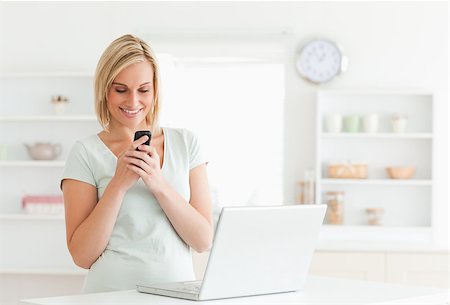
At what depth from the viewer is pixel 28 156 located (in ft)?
17.4

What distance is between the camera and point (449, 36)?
16.9ft

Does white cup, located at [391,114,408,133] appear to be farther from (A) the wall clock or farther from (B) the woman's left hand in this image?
(B) the woman's left hand

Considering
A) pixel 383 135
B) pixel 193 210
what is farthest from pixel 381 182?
pixel 193 210

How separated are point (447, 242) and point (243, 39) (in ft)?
5.64

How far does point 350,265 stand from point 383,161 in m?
0.90

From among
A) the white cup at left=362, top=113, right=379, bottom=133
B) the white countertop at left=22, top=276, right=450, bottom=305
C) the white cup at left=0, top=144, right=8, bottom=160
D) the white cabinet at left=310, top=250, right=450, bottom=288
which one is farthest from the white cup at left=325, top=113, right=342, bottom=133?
the white countertop at left=22, top=276, right=450, bottom=305

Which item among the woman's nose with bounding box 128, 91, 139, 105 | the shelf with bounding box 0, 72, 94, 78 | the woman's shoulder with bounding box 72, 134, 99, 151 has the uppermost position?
the shelf with bounding box 0, 72, 94, 78

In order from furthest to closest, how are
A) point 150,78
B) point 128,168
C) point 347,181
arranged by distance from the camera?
point 347,181
point 150,78
point 128,168

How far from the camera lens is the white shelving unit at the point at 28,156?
17.3 ft

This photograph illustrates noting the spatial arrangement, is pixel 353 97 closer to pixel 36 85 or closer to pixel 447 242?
pixel 447 242

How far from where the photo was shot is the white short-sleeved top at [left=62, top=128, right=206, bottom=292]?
6.84 feet

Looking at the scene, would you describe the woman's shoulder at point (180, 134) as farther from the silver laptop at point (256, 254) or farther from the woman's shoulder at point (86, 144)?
the silver laptop at point (256, 254)

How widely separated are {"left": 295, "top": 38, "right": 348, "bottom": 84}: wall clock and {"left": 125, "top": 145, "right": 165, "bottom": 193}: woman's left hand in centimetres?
329

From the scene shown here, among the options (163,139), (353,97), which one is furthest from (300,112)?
(163,139)
